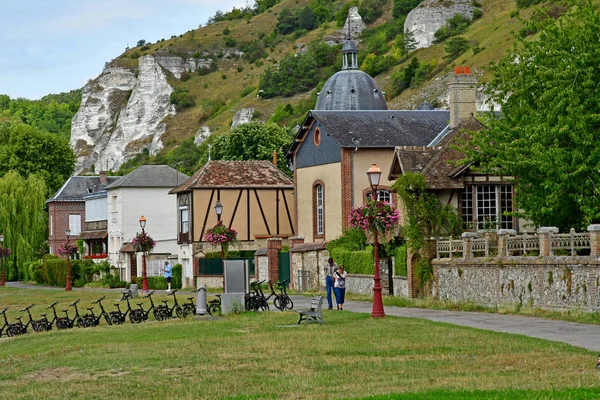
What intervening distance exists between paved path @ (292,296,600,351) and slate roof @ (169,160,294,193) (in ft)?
94.7

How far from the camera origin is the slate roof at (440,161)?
38969mm

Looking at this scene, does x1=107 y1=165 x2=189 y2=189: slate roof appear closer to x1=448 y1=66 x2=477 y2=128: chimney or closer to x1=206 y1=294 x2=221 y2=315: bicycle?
x1=448 y1=66 x2=477 y2=128: chimney

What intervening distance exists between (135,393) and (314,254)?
33165 mm

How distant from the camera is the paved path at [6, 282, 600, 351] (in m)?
21.9

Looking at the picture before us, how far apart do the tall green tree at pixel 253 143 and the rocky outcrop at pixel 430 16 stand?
66252 mm

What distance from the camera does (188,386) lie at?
17.1 metres

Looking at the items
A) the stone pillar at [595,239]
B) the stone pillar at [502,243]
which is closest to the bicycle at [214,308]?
the stone pillar at [502,243]

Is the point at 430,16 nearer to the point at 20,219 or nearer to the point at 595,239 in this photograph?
the point at 20,219

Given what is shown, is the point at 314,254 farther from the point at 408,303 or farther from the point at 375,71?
the point at 375,71

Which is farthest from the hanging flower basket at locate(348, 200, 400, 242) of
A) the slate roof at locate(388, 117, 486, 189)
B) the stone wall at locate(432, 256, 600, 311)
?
the slate roof at locate(388, 117, 486, 189)

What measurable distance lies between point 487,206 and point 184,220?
28.0 metres

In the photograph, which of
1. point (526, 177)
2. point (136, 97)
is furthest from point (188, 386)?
point (136, 97)

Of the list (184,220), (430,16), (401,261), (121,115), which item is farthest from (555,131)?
(121,115)

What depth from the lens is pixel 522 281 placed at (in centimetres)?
3034
